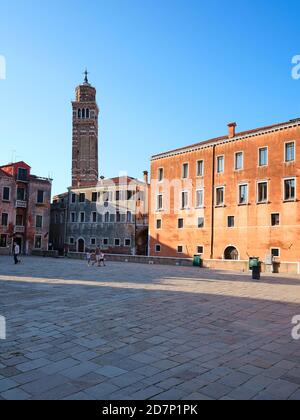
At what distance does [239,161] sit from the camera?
3031cm

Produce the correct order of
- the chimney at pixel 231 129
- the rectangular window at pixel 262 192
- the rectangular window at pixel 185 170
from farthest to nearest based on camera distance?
the rectangular window at pixel 185 170 < the chimney at pixel 231 129 < the rectangular window at pixel 262 192

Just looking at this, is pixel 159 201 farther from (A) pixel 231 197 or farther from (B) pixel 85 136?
(B) pixel 85 136

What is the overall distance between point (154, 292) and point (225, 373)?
6.86 m

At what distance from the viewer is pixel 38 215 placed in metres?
42.9

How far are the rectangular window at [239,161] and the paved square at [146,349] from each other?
21635mm

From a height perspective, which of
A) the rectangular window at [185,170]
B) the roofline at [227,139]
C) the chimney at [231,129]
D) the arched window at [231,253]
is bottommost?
the arched window at [231,253]

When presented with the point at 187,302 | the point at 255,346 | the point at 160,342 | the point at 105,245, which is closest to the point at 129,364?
the point at 160,342

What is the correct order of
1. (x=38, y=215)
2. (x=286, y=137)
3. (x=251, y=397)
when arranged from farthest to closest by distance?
(x=38, y=215) < (x=286, y=137) < (x=251, y=397)

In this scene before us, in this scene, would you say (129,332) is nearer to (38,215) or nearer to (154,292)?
(154,292)

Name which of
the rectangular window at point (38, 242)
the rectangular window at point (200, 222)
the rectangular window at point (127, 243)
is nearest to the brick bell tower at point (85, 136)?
the rectangular window at point (38, 242)

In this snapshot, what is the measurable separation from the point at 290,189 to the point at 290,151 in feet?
9.89

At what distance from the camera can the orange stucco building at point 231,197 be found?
26.7 metres

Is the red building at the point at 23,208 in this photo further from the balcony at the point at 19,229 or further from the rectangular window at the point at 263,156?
the rectangular window at the point at 263,156

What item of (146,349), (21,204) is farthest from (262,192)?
(21,204)
